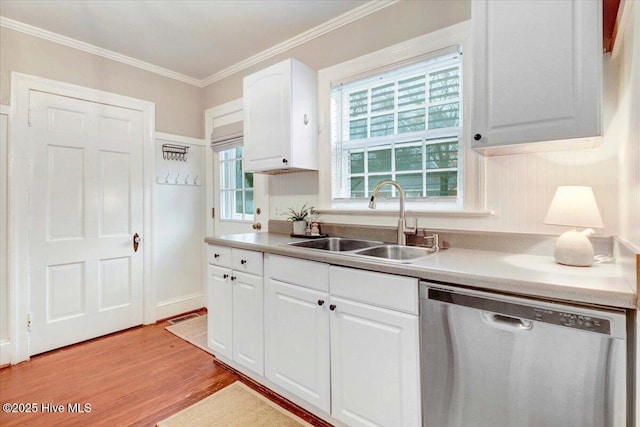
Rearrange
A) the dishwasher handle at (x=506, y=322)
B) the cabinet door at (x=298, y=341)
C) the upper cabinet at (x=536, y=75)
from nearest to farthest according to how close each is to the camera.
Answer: the dishwasher handle at (x=506, y=322) < the upper cabinet at (x=536, y=75) < the cabinet door at (x=298, y=341)

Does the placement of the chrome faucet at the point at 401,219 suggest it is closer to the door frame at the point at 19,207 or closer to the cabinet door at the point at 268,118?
the cabinet door at the point at 268,118

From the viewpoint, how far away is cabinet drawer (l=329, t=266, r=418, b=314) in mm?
1350

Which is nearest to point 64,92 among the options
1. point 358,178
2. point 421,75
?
point 358,178

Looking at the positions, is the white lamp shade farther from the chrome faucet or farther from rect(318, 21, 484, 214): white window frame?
the chrome faucet

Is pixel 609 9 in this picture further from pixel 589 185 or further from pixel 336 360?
pixel 336 360

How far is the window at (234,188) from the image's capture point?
3.26m

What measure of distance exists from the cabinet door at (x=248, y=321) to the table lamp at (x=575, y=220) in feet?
5.04

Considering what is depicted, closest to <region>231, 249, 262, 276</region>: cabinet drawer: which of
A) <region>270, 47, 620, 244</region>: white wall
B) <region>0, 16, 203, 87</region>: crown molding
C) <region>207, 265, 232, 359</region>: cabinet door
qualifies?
<region>207, 265, 232, 359</region>: cabinet door

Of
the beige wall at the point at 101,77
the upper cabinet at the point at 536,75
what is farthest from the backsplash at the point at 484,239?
the beige wall at the point at 101,77

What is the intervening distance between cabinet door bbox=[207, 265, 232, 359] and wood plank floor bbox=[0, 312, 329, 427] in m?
0.17

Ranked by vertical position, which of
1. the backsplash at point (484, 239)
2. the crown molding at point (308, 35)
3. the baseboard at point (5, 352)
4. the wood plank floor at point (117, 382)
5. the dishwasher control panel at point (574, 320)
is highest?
the crown molding at point (308, 35)

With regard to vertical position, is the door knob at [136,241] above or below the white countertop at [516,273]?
below

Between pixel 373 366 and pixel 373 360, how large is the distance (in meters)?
0.03

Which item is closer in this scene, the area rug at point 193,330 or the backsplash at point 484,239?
the backsplash at point 484,239
